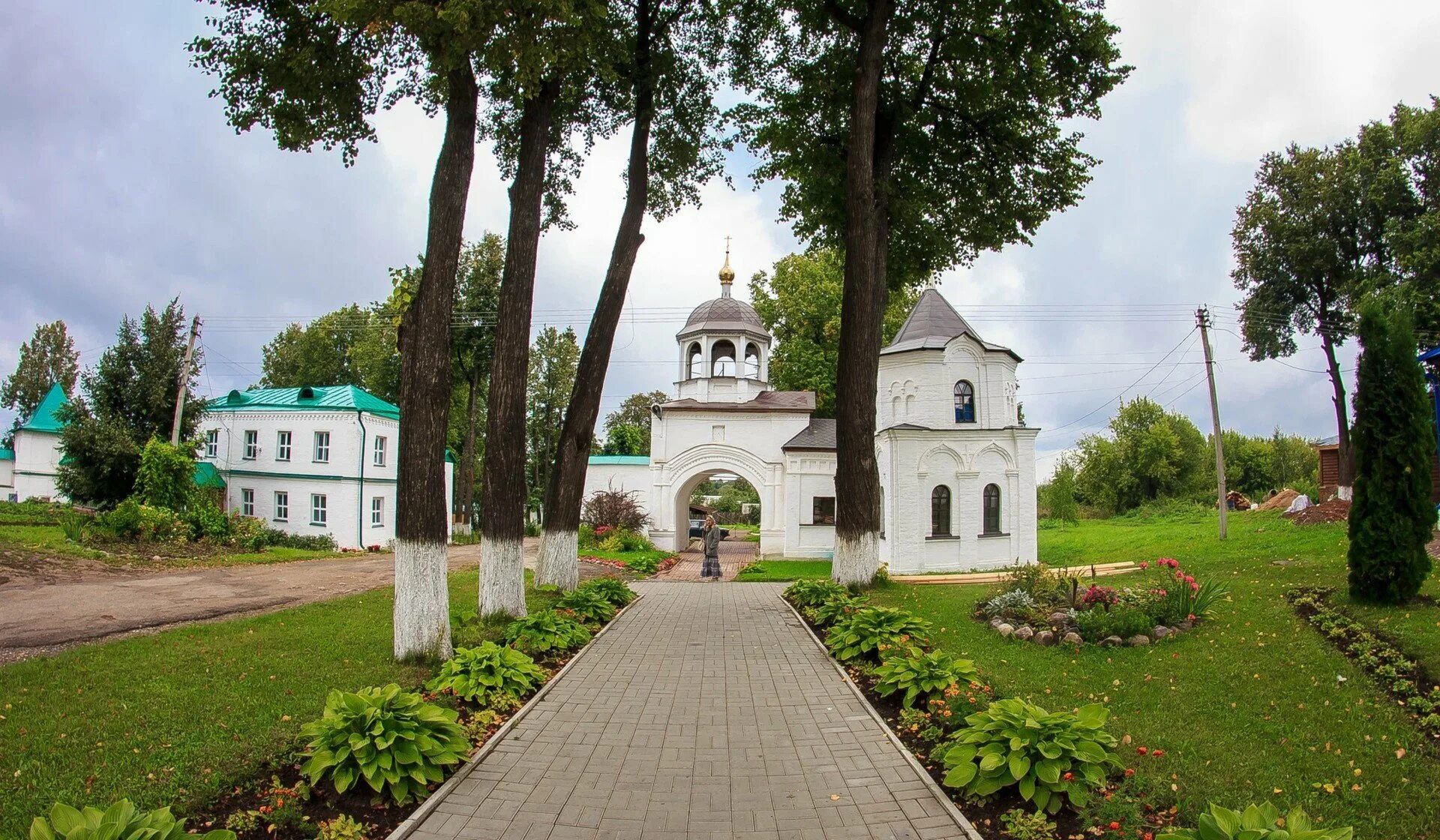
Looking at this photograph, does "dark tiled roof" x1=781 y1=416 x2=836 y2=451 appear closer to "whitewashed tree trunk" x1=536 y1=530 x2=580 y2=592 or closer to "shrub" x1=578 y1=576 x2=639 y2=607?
"shrub" x1=578 y1=576 x2=639 y2=607

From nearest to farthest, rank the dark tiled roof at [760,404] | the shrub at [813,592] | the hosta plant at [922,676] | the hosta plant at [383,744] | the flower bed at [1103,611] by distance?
1. the hosta plant at [383,744]
2. the hosta plant at [922,676]
3. the flower bed at [1103,611]
4. the shrub at [813,592]
5. the dark tiled roof at [760,404]

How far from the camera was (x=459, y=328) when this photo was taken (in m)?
30.0

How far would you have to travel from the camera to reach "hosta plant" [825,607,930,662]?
7988 mm

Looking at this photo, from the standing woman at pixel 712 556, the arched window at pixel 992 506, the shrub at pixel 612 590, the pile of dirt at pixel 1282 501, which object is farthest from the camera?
the pile of dirt at pixel 1282 501

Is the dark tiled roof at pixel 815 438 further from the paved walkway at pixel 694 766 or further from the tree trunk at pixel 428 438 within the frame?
the tree trunk at pixel 428 438

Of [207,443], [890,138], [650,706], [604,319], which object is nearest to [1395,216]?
[890,138]

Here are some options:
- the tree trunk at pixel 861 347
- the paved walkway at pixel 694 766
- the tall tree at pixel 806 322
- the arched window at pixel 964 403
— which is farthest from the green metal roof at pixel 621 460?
the paved walkway at pixel 694 766

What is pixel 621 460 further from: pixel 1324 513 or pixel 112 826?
pixel 112 826

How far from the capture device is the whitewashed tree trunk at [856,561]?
41.9 ft

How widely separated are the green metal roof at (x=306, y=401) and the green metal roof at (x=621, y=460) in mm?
8244

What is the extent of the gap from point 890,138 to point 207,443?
2516cm

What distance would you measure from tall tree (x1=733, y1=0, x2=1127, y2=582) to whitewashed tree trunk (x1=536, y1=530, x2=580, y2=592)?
174 inches

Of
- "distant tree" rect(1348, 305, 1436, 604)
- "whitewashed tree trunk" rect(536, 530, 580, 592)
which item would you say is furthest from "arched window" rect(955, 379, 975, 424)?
"whitewashed tree trunk" rect(536, 530, 580, 592)

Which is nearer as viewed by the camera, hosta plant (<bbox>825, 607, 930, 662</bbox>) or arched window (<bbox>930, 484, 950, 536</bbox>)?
hosta plant (<bbox>825, 607, 930, 662</bbox>)
